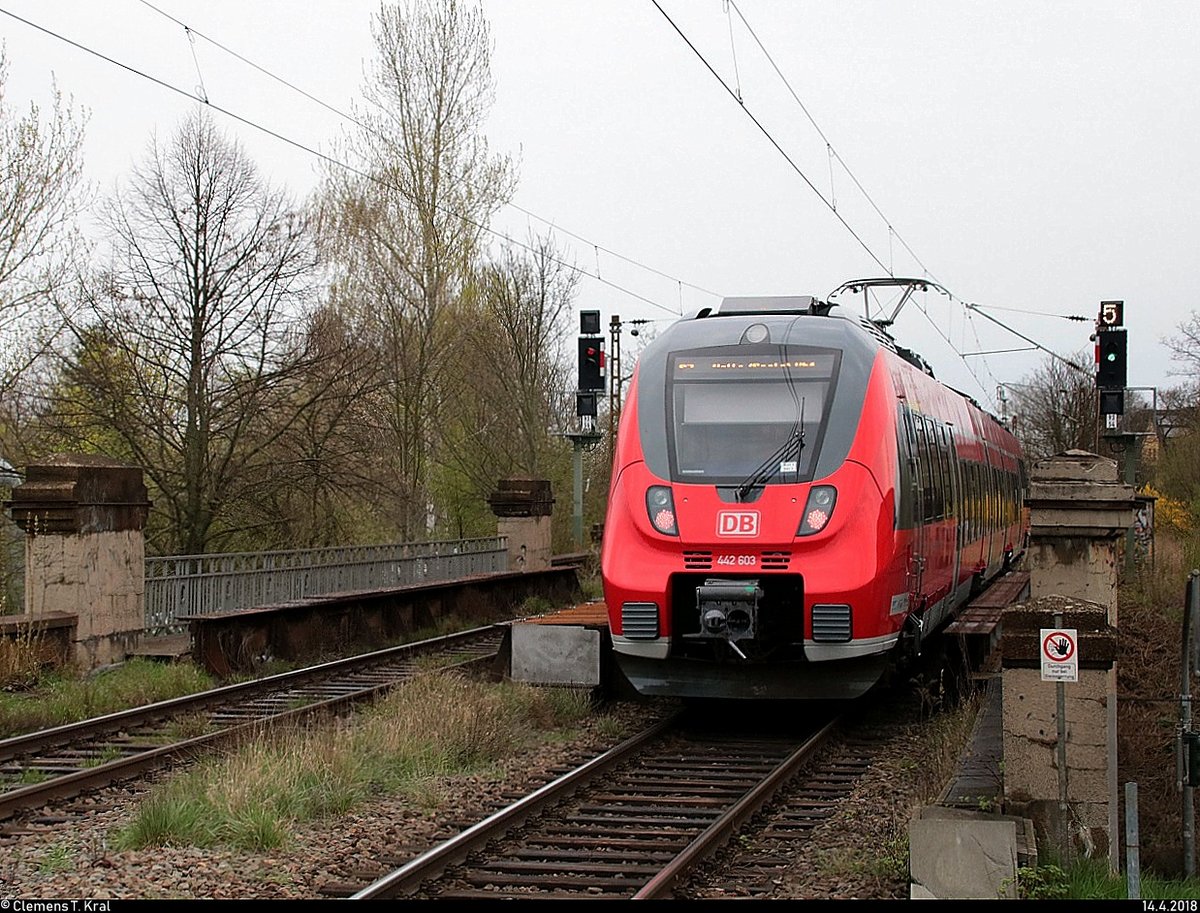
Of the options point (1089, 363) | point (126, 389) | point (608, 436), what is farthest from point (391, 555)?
point (1089, 363)

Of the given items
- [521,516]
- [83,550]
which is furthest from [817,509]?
[521,516]

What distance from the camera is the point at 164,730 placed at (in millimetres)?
12844

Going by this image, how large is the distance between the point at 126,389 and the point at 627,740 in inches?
505

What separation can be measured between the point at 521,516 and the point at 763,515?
1760 cm

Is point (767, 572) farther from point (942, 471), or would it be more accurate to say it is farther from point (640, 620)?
point (942, 471)

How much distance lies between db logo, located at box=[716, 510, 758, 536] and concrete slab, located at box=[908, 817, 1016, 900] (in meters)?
4.65

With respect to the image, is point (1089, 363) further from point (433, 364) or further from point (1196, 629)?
point (1196, 629)

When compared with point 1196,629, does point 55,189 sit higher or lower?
higher

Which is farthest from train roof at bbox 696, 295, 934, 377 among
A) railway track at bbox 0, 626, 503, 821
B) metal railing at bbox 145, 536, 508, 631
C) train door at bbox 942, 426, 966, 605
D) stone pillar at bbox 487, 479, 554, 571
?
stone pillar at bbox 487, 479, 554, 571

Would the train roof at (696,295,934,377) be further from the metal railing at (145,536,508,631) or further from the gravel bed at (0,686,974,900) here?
the metal railing at (145,536,508,631)

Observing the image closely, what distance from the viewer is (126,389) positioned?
22.2 metres

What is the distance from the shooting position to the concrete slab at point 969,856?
22.6 feet
